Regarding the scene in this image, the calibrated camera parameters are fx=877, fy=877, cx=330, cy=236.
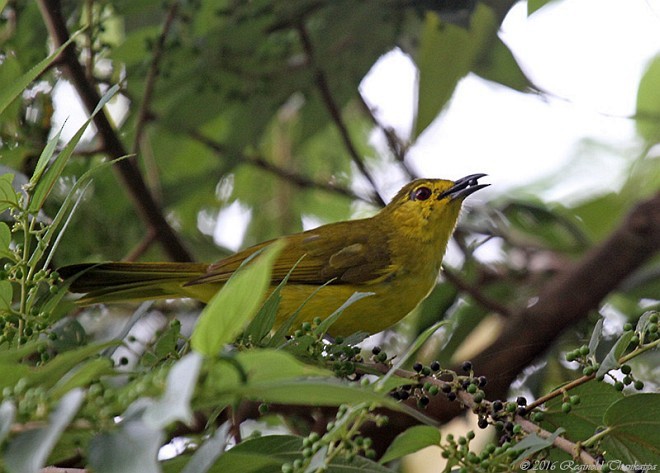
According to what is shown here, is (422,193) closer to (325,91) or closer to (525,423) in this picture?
(325,91)

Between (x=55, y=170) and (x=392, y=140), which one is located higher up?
(x=55, y=170)

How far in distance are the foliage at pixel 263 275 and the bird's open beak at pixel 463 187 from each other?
1.11ft

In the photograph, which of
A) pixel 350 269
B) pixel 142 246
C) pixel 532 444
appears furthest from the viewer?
pixel 142 246

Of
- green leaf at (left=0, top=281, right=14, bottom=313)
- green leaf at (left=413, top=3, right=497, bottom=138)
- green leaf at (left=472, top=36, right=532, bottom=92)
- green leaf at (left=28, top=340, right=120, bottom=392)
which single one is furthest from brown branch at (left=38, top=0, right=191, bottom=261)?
green leaf at (left=28, top=340, right=120, bottom=392)

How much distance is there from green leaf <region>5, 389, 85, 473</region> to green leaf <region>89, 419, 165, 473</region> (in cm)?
7

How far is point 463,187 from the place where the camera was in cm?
398

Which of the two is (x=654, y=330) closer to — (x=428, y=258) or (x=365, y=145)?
(x=428, y=258)

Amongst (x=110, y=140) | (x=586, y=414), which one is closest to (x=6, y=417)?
(x=586, y=414)

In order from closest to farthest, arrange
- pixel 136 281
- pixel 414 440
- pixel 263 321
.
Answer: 1. pixel 414 440
2. pixel 263 321
3. pixel 136 281

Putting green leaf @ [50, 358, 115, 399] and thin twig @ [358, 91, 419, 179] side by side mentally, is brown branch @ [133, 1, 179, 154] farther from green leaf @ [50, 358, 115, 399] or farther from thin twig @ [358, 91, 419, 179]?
green leaf @ [50, 358, 115, 399]

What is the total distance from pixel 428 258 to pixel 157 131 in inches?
66.5

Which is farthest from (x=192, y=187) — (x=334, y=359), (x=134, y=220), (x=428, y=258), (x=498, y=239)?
(x=334, y=359)

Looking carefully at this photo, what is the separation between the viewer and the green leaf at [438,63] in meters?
4.00

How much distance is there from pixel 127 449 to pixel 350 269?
2.40 m
